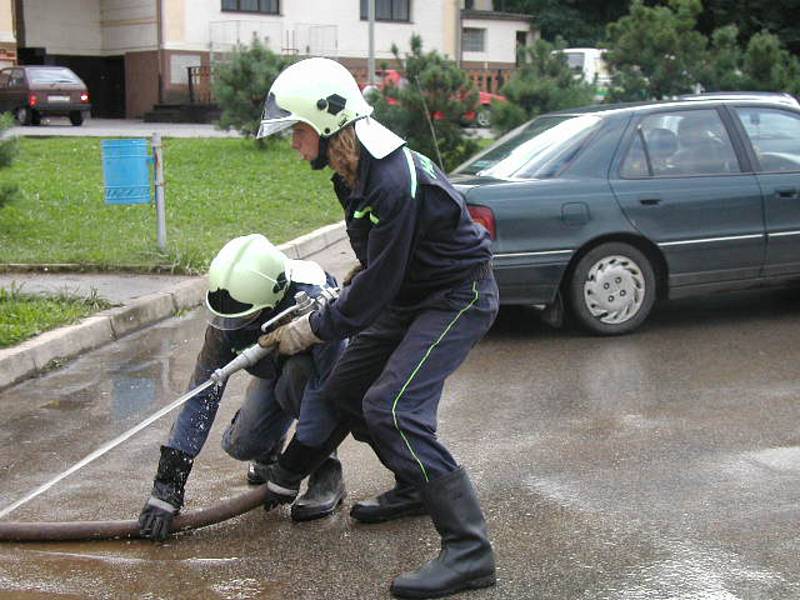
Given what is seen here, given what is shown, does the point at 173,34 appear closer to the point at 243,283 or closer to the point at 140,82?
the point at 140,82

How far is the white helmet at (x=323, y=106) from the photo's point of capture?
3.91m

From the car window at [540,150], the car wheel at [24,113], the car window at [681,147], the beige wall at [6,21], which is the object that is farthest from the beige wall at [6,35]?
the car window at [681,147]

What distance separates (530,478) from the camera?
511cm

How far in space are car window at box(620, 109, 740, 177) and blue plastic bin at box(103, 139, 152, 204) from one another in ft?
13.6

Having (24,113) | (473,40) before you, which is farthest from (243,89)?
(473,40)

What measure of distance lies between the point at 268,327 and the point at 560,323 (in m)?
4.02

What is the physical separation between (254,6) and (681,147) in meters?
31.7

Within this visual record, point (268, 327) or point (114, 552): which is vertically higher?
point (268, 327)

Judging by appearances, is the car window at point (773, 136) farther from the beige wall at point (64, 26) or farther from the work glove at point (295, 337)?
the beige wall at point (64, 26)

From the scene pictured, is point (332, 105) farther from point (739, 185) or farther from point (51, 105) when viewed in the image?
point (51, 105)

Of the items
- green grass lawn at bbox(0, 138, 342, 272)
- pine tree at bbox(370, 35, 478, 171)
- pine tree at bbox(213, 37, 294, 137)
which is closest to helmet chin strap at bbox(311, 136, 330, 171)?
green grass lawn at bbox(0, 138, 342, 272)

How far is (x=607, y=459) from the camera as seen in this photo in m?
5.36

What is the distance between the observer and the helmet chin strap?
3961 mm

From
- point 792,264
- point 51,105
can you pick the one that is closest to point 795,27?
point 51,105
